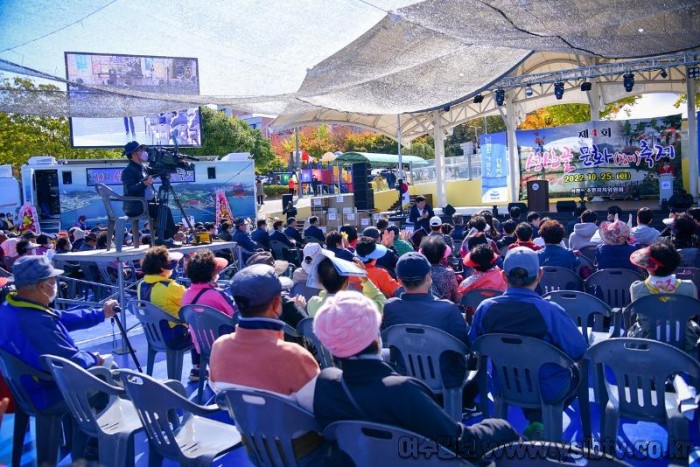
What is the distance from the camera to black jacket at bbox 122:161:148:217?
6.55m

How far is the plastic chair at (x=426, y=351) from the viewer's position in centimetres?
300

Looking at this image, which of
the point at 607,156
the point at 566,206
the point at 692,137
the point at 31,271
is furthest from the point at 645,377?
the point at 607,156

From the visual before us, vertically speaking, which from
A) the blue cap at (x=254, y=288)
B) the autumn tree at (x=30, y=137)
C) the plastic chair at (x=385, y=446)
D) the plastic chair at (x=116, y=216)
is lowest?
the plastic chair at (x=385, y=446)

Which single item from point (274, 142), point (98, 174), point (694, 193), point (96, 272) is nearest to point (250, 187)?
point (98, 174)

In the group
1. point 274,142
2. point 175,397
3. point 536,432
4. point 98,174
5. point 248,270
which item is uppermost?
point 274,142

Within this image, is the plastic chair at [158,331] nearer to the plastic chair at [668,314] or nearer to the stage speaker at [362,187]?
the plastic chair at [668,314]

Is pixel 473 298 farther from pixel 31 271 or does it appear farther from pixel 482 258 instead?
pixel 31 271

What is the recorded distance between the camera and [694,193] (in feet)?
54.4

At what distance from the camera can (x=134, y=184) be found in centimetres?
657

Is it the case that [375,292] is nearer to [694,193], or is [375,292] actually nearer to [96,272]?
[96,272]

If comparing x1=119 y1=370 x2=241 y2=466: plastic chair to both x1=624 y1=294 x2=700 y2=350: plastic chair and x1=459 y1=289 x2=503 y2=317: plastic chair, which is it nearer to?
x1=459 y1=289 x2=503 y2=317: plastic chair

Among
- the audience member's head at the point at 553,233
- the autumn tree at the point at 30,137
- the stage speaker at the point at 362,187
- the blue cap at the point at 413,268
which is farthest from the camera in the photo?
the autumn tree at the point at 30,137

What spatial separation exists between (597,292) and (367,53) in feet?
10.5

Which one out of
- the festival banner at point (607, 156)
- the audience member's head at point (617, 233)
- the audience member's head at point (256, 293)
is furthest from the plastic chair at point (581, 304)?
the festival banner at point (607, 156)
